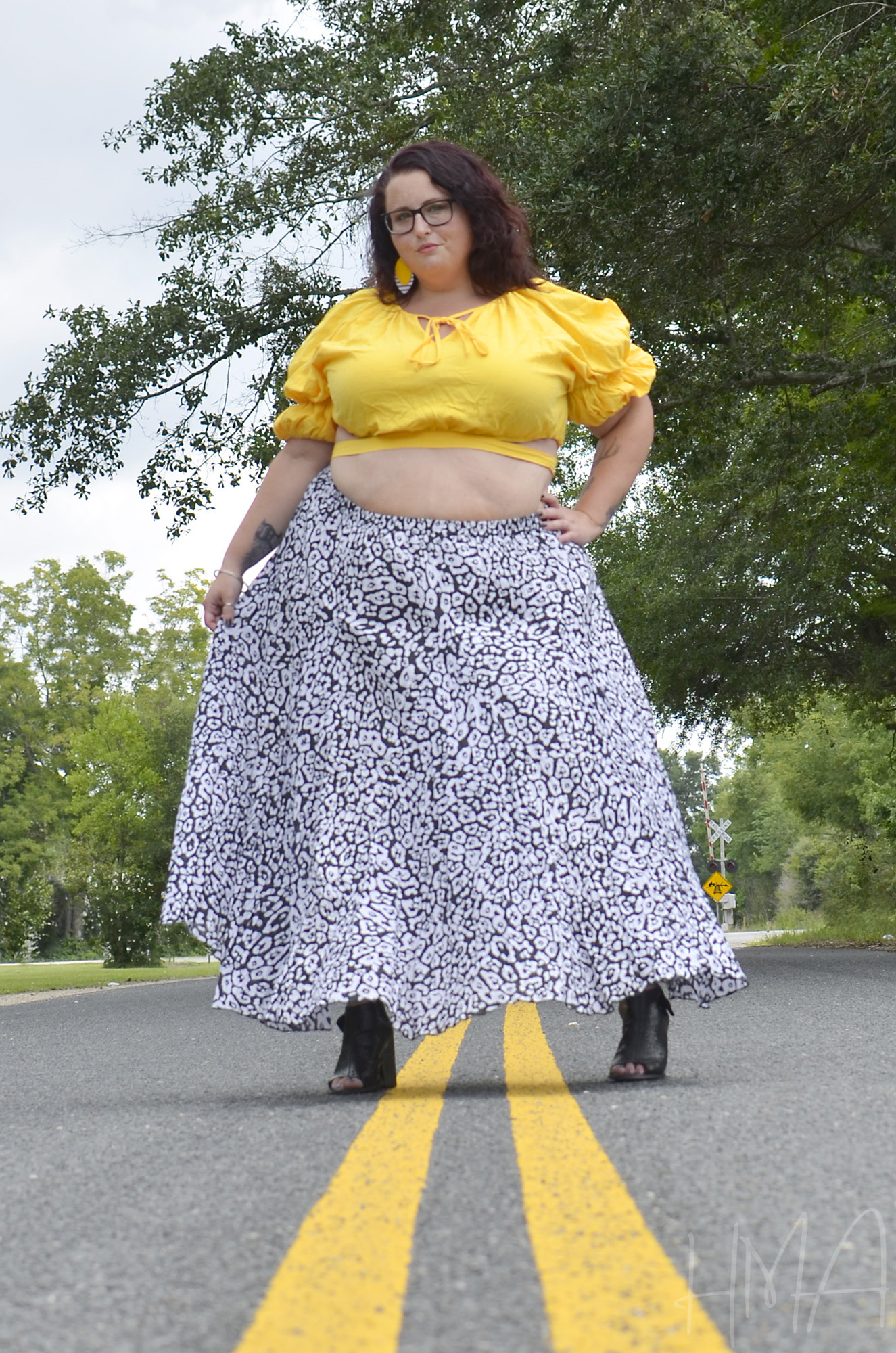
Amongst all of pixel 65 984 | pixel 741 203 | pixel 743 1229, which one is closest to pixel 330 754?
pixel 743 1229

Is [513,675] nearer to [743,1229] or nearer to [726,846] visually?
[743,1229]

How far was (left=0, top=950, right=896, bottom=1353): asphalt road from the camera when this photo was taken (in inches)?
66.1

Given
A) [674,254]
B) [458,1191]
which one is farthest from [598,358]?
[674,254]

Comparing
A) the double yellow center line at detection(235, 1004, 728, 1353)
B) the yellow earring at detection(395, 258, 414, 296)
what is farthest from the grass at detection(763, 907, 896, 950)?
the double yellow center line at detection(235, 1004, 728, 1353)

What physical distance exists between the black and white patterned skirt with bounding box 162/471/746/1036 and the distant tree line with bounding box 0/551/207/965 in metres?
32.8

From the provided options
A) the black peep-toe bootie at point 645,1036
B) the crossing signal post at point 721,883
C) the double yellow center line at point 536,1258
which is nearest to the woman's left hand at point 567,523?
the black peep-toe bootie at point 645,1036

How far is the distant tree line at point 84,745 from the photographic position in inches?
1716

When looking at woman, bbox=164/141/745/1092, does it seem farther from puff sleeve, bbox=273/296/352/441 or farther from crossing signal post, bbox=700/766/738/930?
crossing signal post, bbox=700/766/738/930

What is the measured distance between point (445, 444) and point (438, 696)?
0.68 meters

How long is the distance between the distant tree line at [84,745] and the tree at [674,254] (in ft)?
72.8

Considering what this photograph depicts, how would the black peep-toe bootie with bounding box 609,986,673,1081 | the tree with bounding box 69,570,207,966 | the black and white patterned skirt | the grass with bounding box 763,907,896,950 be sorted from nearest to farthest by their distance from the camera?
the black and white patterned skirt < the black peep-toe bootie with bounding box 609,986,673,1081 < the grass with bounding box 763,907,896,950 < the tree with bounding box 69,570,207,966

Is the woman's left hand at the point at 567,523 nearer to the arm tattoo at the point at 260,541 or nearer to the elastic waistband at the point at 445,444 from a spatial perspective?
the elastic waistband at the point at 445,444

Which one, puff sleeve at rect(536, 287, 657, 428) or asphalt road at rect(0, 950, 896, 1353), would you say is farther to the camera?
puff sleeve at rect(536, 287, 657, 428)

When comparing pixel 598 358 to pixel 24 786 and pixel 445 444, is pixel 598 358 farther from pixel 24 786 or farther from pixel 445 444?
pixel 24 786
